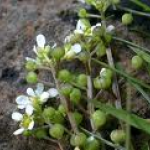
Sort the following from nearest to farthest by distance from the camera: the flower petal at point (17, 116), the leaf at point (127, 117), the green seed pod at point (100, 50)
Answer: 1. the leaf at point (127, 117)
2. the flower petal at point (17, 116)
3. the green seed pod at point (100, 50)

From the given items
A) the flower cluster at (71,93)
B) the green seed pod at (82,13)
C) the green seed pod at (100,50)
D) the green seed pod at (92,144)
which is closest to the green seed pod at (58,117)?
the flower cluster at (71,93)

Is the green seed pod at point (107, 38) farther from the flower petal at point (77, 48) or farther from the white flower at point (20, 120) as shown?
the white flower at point (20, 120)

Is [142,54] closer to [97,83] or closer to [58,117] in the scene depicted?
[97,83]

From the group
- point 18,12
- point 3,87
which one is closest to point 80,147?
point 3,87

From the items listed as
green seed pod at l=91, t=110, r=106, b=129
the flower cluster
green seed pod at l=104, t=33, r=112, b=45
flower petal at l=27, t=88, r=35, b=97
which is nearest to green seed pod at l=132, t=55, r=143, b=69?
the flower cluster

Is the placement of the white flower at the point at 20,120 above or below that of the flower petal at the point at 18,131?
above

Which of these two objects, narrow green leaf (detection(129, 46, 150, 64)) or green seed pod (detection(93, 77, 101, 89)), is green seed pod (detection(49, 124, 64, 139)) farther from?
narrow green leaf (detection(129, 46, 150, 64))
